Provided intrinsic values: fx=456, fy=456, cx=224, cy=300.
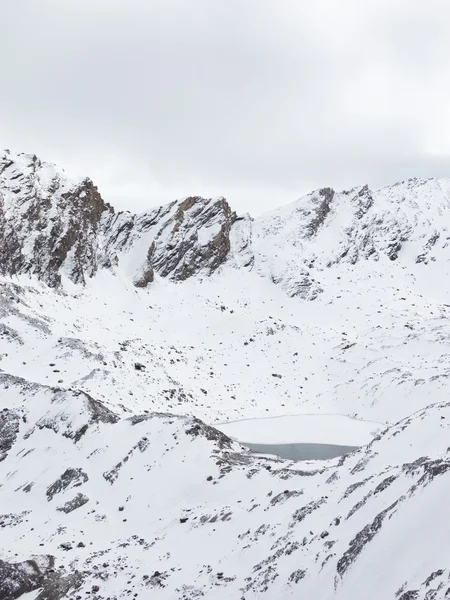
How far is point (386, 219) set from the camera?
4444 inches

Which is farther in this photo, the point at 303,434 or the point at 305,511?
the point at 303,434

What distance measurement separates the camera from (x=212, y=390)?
167ft

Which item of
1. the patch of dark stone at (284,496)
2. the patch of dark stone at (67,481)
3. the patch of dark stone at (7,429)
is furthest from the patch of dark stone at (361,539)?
the patch of dark stone at (7,429)

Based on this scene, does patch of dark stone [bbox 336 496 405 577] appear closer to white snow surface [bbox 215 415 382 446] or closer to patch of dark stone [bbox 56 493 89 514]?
patch of dark stone [bbox 56 493 89 514]

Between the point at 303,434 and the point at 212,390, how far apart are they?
12230 millimetres

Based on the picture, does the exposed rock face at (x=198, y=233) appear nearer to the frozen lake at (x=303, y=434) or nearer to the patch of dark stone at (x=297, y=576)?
the frozen lake at (x=303, y=434)

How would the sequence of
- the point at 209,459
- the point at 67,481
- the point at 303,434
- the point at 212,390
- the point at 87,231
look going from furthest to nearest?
the point at 87,231 → the point at 212,390 → the point at 303,434 → the point at 209,459 → the point at 67,481

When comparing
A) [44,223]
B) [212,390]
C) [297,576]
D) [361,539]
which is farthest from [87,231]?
[361,539]

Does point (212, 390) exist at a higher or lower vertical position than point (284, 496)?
higher

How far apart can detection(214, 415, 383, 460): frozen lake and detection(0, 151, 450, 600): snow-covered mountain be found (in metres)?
2.13

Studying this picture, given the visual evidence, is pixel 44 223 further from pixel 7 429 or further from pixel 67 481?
pixel 67 481

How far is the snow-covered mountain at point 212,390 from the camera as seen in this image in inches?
599

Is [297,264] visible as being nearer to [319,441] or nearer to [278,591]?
[319,441]

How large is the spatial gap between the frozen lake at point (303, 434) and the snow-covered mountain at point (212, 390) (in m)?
2.13
